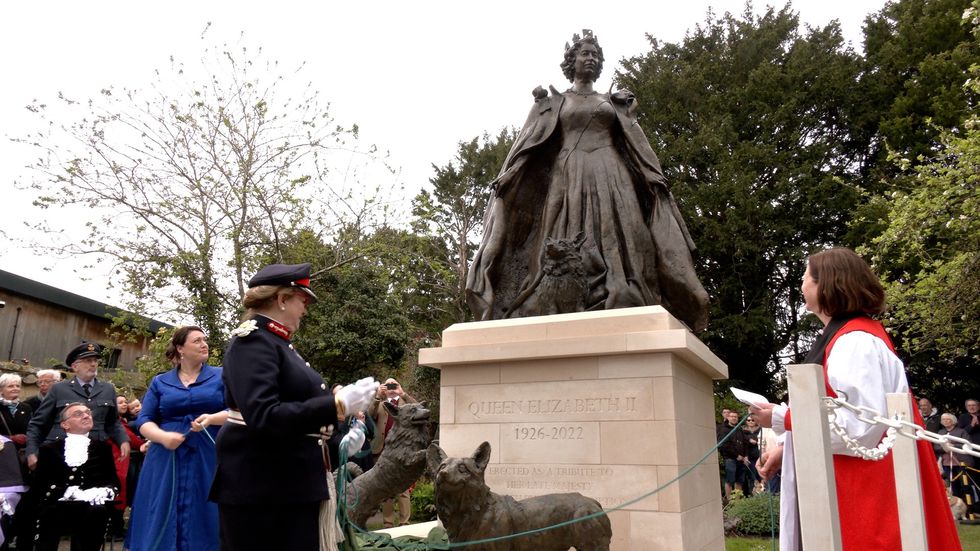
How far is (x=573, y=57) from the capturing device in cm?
695

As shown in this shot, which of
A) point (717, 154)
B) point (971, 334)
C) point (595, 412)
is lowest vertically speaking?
point (595, 412)

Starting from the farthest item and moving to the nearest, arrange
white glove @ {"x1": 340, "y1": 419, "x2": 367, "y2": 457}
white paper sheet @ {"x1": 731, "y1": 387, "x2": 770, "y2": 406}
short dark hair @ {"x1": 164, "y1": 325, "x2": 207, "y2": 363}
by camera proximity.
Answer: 1. short dark hair @ {"x1": 164, "y1": 325, "x2": 207, "y2": 363}
2. white glove @ {"x1": 340, "y1": 419, "x2": 367, "y2": 457}
3. white paper sheet @ {"x1": 731, "y1": 387, "x2": 770, "y2": 406}

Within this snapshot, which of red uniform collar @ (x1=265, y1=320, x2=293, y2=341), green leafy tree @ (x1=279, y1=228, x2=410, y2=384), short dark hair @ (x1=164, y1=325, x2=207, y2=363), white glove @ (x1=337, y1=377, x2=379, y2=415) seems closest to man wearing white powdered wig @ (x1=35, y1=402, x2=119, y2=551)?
short dark hair @ (x1=164, y1=325, x2=207, y2=363)

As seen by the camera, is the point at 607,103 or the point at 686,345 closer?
the point at 686,345

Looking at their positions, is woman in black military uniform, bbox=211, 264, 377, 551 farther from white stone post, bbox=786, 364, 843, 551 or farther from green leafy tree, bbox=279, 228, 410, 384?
green leafy tree, bbox=279, 228, 410, 384

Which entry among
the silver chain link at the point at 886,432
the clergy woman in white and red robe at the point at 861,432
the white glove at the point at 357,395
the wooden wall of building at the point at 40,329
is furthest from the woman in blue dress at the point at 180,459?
the wooden wall of building at the point at 40,329

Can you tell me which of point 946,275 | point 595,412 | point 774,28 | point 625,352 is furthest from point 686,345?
point 774,28

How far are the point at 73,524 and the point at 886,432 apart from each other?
18.6 feet

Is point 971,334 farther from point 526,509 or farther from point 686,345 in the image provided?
point 526,509

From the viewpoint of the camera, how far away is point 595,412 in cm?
525

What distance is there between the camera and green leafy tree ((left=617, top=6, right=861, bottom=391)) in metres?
22.2

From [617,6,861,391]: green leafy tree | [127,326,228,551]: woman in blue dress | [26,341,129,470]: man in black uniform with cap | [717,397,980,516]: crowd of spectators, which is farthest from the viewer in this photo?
[617,6,861,391]: green leafy tree

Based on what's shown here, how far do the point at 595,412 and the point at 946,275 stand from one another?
411 inches

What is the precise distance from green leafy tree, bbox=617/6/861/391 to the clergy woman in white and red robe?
64.8ft
